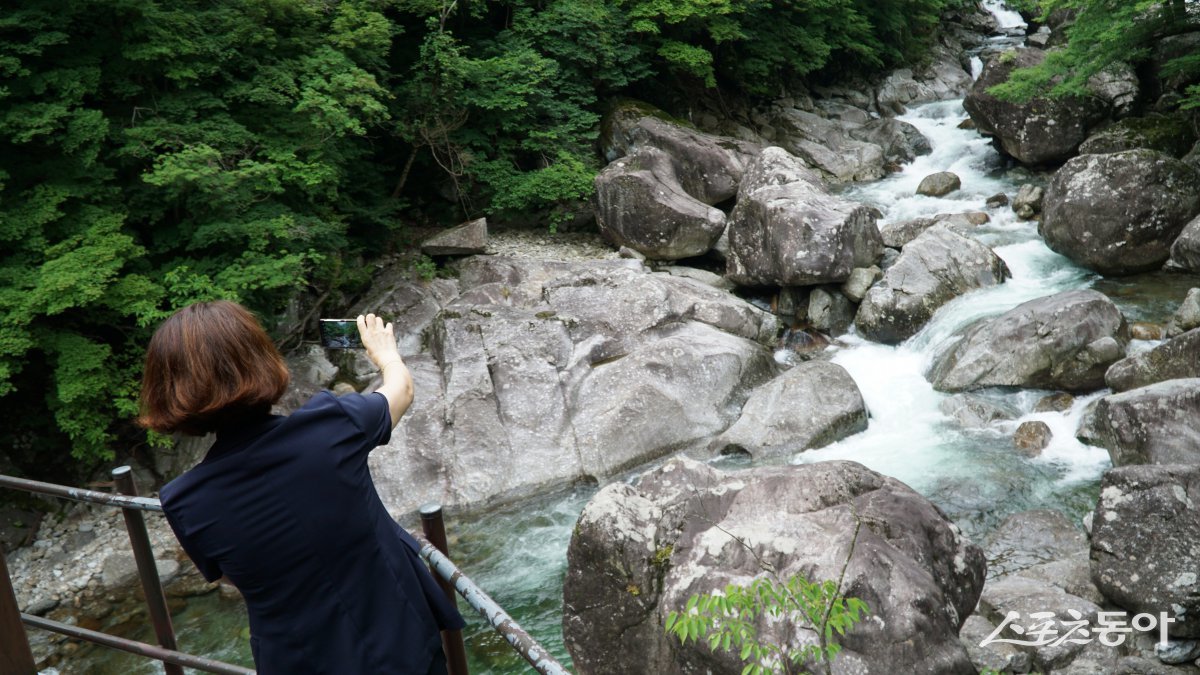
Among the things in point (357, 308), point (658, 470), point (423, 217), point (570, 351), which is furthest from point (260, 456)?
point (423, 217)

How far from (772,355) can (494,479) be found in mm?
4210

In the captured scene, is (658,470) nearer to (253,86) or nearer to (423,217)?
(253,86)

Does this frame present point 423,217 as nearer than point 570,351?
No

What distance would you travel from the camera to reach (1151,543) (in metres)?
6.03

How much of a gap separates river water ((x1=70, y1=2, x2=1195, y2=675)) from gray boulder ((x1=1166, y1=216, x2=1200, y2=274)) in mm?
221

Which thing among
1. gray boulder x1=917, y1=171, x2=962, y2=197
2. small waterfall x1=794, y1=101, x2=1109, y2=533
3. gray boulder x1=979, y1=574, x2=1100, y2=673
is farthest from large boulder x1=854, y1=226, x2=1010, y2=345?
gray boulder x1=979, y1=574, x2=1100, y2=673

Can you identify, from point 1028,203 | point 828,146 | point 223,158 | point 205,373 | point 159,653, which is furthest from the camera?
point 828,146

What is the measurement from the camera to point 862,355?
11.4 metres

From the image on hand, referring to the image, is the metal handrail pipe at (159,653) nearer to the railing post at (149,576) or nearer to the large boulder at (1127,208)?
the railing post at (149,576)

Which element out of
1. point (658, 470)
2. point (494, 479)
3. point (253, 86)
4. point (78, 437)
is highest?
point (253, 86)

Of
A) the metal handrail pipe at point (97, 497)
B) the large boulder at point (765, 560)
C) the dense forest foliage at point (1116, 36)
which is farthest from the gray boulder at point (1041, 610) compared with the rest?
the dense forest foliage at point (1116, 36)

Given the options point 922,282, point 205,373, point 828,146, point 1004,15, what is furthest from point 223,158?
point 1004,15

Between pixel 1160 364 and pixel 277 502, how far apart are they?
9454mm

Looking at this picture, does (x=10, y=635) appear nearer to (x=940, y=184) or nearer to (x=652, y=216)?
(x=652, y=216)
